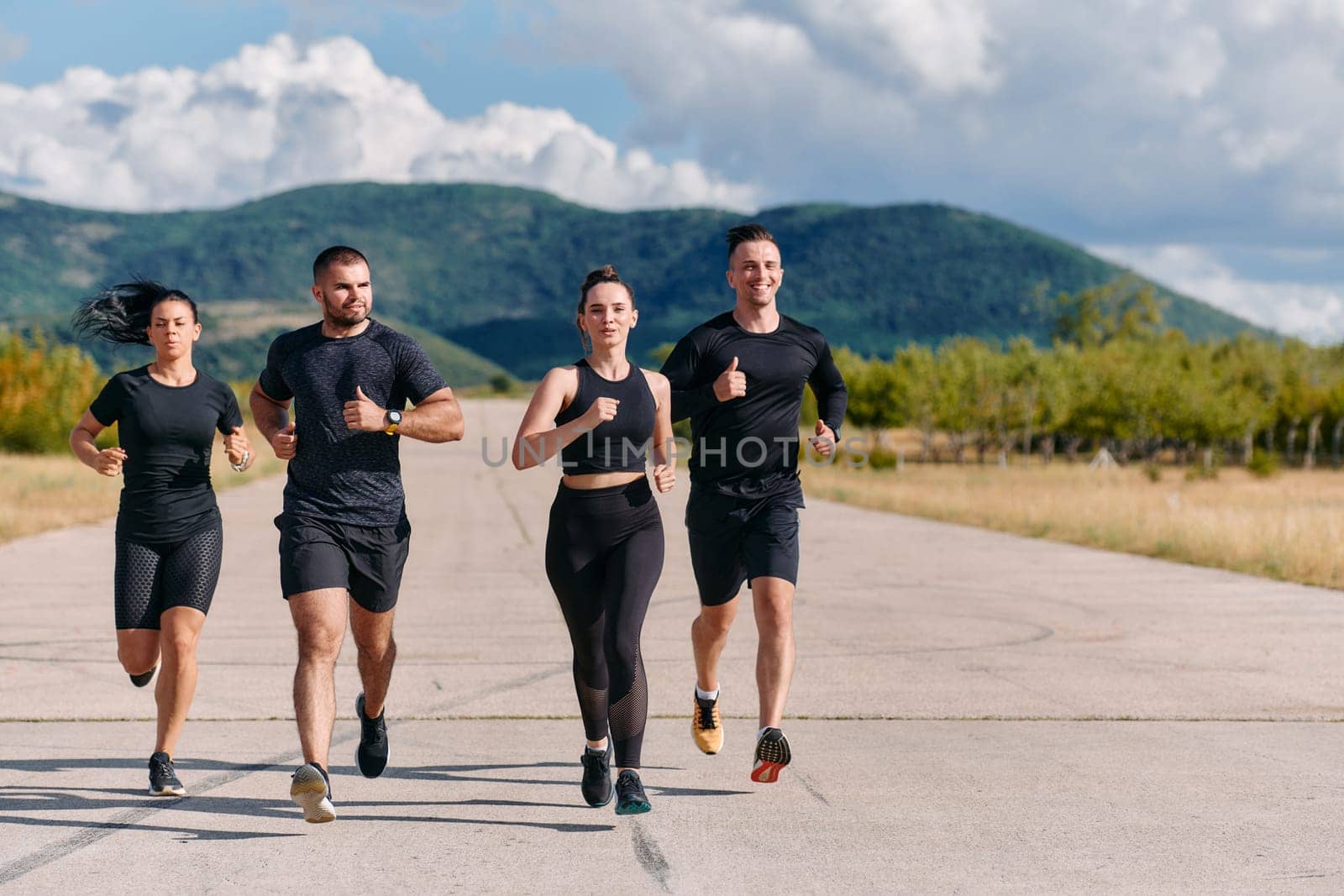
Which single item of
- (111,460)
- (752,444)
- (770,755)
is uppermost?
(752,444)

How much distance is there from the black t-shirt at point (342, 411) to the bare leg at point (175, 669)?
0.75m

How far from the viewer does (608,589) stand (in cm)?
579

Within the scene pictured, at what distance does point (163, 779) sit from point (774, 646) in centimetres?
263

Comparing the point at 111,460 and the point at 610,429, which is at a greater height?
the point at 610,429

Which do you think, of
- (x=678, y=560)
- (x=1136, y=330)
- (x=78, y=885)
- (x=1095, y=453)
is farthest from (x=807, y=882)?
(x=1136, y=330)

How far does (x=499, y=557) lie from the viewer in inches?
733

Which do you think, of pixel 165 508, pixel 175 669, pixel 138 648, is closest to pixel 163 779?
pixel 175 669

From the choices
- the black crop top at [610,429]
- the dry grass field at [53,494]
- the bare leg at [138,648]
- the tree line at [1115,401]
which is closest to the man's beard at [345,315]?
the black crop top at [610,429]

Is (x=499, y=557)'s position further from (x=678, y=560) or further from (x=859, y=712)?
(x=859, y=712)

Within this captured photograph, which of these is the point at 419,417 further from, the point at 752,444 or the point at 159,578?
the point at 752,444

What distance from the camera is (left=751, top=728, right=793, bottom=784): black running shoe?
6.03 metres

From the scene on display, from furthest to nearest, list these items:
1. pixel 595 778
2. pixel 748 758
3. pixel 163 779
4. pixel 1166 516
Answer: pixel 1166 516
pixel 748 758
pixel 163 779
pixel 595 778

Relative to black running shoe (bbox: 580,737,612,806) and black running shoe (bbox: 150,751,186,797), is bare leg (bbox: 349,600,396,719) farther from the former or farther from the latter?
black running shoe (bbox: 580,737,612,806)

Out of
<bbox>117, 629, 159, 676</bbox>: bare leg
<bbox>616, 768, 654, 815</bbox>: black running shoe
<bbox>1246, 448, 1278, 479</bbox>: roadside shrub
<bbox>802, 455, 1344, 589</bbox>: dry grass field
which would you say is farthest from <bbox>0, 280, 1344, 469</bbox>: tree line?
<bbox>616, 768, 654, 815</bbox>: black running shoe
